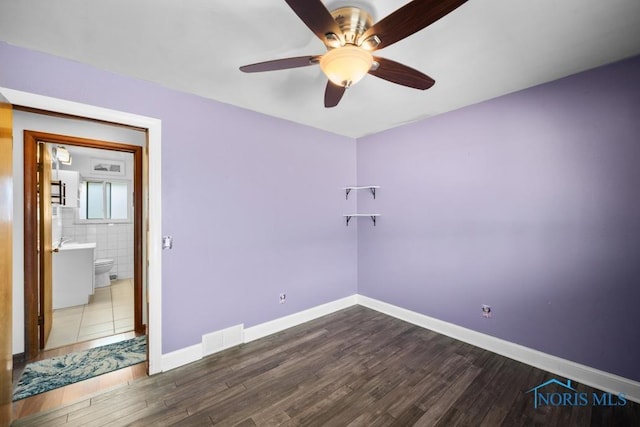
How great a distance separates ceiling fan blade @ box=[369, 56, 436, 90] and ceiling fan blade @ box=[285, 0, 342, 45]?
326 mm

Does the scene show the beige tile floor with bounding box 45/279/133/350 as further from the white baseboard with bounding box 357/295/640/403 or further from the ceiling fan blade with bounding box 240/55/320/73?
the white baseboard with bounding box 357/295/640/403

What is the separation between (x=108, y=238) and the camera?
17.1ft

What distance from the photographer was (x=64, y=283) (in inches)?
140

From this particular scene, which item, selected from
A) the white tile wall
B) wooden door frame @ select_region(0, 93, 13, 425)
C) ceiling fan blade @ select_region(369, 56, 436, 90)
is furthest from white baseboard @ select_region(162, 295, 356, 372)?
the white tile wall

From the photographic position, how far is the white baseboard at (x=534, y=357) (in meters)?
1.91

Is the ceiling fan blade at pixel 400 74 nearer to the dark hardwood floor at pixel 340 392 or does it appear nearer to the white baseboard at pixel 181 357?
the dark hardwood floor at pixel 340 392

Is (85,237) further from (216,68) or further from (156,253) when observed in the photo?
(216,68)

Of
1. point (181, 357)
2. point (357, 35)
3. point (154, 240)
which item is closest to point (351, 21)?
point (357, 35)

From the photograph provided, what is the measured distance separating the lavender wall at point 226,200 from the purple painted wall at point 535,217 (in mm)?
1195

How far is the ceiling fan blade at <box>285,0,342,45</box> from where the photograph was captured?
104 centimetres

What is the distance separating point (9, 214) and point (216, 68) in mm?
1726

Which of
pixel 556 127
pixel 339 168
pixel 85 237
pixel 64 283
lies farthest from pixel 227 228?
pixel 85 237

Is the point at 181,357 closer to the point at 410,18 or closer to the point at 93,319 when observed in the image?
the point at 93,319

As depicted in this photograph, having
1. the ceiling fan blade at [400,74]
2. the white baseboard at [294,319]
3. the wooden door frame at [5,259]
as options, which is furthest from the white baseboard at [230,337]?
the ceiling fan blade at [400,74]
